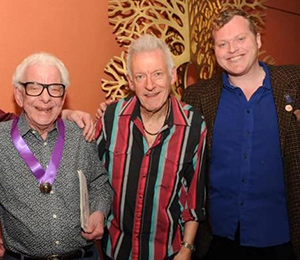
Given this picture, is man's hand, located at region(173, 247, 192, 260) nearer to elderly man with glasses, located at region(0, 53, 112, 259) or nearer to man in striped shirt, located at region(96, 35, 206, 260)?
man in striped shirt, located at region(96, 35, 206, 260)

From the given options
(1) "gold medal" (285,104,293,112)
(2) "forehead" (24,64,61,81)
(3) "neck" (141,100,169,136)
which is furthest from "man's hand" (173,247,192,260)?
(2) "forehead" (24,64,61,81)

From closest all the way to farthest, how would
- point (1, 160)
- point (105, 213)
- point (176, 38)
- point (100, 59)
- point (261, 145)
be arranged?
point (1, 160) → point (105, 213) → point (261, 145) → point (100, 59) → point (176, 38)

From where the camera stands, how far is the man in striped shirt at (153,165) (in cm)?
186

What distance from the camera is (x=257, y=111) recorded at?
2.00 metres

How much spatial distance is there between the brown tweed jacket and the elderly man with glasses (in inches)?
25.5

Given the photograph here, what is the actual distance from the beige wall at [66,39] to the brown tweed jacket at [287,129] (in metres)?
0.68

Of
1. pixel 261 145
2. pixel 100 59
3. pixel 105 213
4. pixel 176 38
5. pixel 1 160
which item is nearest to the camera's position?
pixel 1 160

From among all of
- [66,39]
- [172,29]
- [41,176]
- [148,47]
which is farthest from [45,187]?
[172,29]

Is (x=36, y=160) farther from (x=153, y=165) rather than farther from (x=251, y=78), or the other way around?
(x=251, y=78)

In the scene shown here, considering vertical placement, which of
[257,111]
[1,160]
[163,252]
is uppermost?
[257,111]

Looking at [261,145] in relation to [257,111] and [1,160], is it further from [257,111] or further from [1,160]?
[1,160]

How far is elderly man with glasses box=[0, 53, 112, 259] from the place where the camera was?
162 centimetres

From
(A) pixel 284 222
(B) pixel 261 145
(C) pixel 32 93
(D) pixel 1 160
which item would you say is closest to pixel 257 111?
(B) pixel 261 145

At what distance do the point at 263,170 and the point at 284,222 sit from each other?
0.29 meters
